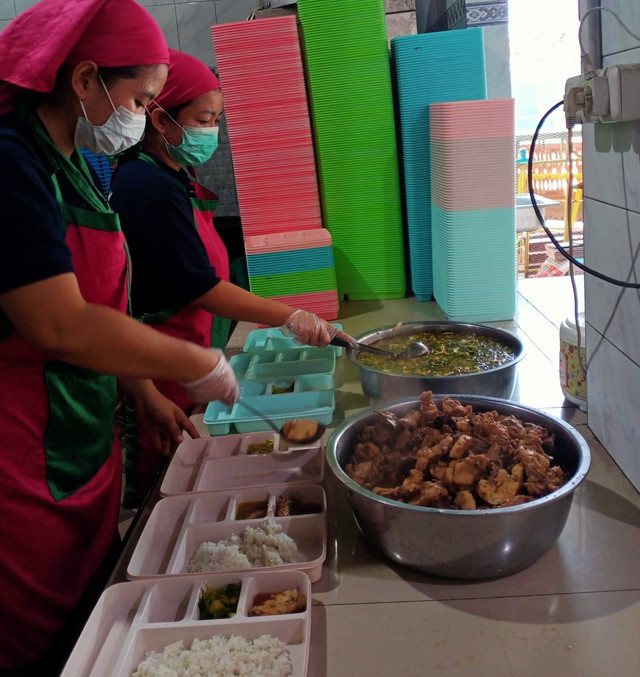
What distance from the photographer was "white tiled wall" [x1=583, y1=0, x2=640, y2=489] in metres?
1.12

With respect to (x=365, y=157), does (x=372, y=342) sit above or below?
below

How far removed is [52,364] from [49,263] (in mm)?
344

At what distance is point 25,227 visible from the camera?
3.11 ft

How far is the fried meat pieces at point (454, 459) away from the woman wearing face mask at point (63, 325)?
1.01 feet

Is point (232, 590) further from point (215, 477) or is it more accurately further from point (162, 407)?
point (162, 407)

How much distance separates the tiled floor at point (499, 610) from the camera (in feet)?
2.85

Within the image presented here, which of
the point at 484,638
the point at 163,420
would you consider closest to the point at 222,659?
the point at 484,638

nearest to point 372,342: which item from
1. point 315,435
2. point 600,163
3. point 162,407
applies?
point 315,435

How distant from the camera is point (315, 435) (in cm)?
145

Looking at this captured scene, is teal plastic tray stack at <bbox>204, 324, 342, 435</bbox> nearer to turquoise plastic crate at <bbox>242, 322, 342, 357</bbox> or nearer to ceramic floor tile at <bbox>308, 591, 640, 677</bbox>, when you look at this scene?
turquoise plastic crate at <bbox>242, 322, 342, 357</bbox>

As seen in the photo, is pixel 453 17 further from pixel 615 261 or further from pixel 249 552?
pixel 249 552

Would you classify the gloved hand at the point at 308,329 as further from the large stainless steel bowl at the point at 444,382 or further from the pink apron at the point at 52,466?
the pink apron at the point at 52,466

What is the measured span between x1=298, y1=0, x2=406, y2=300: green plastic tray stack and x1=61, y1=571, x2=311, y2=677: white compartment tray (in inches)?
75.9

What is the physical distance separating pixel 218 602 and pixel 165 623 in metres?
0.08
